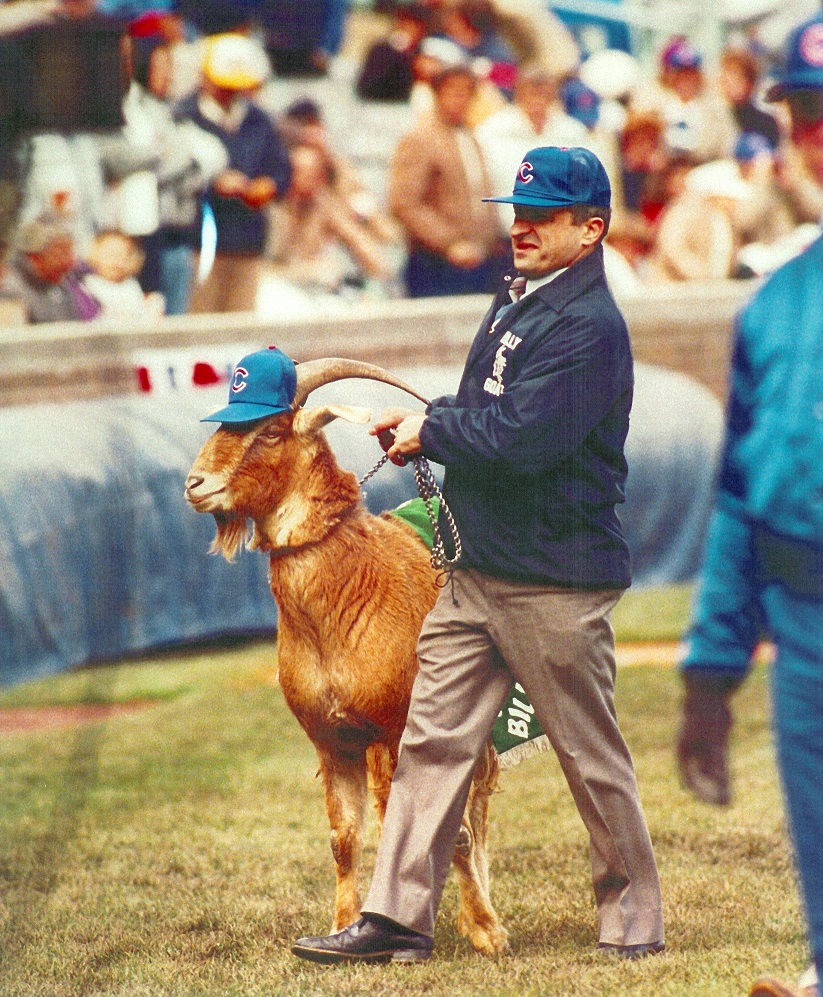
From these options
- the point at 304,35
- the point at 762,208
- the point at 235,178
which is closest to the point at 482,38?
the point at 304,35

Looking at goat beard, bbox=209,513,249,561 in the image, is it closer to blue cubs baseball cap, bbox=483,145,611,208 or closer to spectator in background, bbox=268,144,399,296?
blue cubs baseball cap, bbox=483,145,611,208

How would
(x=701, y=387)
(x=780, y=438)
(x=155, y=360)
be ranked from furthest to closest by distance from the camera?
(x=701, y=387), (x=155, y=360), (x=780, y=438)

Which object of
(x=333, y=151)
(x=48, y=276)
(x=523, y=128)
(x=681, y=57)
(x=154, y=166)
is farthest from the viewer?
(x=681, y=57)

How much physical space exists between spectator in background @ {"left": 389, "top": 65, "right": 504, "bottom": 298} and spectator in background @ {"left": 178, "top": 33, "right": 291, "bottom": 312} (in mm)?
861

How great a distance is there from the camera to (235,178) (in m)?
10.4

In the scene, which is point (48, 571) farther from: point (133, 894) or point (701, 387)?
point (701, 387)

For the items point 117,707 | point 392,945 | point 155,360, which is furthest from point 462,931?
point 155,360

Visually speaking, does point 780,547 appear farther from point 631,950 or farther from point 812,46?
point 631,950

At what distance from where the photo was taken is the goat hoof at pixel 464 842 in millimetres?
4746

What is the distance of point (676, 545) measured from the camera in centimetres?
1198

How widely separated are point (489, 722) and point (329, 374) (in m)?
1.01

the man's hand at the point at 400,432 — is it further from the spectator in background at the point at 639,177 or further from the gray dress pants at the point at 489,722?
the spectator in background at the point at 639,177

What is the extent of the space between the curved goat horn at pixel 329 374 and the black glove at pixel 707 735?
4.35 feet

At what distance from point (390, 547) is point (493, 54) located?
30.6ft
